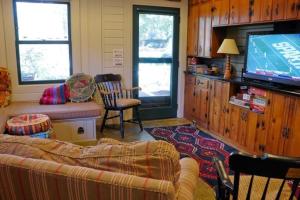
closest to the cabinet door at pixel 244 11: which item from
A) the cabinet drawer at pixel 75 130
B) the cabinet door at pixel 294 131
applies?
the cabinet door at pixel 294 131

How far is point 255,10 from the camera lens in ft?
10.8

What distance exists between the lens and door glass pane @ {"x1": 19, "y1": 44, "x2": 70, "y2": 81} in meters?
4.07

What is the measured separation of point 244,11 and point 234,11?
207mm

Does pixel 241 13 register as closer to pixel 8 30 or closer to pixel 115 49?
pixel 115 49

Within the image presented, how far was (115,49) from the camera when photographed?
4430mm

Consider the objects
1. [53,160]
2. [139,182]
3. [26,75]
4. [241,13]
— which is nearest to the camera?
[139,182]

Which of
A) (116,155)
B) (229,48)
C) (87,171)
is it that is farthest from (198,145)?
(87,171)

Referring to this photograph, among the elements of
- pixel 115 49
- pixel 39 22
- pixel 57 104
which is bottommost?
pixel 57 104

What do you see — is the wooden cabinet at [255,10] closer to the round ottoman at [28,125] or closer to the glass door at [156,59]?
the glass door at [156,59]

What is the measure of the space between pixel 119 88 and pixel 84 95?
0.60 m

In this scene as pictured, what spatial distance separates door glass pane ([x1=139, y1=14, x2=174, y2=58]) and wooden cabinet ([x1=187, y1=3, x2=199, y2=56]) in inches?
12.4

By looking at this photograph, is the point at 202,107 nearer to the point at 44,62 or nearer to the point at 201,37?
the point at 201,37

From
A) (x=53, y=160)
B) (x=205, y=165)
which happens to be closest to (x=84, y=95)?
(x=205, y=165)

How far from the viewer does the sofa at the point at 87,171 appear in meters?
0.96
